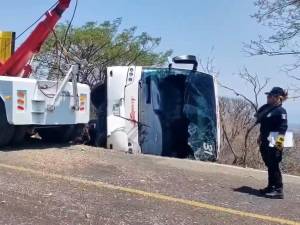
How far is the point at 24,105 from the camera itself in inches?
403

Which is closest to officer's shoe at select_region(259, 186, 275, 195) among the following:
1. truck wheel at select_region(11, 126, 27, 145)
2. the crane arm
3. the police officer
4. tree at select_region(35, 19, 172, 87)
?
the police officer

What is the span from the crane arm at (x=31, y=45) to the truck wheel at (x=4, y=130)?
1485mm

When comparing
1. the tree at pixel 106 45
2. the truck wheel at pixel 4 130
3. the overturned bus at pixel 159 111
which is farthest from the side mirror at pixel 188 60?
the tree at pixel 106 45

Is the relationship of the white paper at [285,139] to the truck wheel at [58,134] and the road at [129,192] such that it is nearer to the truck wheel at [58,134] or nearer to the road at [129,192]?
the road at [129,192]

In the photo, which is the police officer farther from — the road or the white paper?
the road

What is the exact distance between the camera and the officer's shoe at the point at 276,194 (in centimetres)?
761

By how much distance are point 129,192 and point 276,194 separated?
6.52 ft

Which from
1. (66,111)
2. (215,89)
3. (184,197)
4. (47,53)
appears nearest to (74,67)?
(66,111)

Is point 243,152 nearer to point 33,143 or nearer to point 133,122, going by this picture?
point 133,122

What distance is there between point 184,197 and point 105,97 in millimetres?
5207

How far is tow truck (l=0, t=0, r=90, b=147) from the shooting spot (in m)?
10.1

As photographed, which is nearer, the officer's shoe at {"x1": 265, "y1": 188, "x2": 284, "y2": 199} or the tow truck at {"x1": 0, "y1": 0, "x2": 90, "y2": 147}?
the officer's shoe at {"x1": 265, "y1": 188, "x2": 284, "y2": 199}

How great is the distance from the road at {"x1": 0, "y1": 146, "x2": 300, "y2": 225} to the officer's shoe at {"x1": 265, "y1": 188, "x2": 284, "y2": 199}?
96 millimetres

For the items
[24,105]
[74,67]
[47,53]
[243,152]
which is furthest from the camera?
[47,53]
